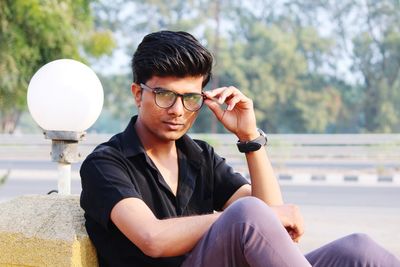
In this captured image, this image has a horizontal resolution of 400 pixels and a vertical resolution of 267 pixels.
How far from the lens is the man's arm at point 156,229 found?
182 centimetres

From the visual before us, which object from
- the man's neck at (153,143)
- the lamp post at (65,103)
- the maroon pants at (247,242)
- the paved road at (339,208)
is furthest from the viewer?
the paved road at (339,208)

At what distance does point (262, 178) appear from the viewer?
2193 millimetres

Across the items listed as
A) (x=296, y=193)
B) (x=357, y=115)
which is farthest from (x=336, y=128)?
(x=296, y=193)

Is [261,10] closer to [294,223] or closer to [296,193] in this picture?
[296,193]

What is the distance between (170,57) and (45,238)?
606mm

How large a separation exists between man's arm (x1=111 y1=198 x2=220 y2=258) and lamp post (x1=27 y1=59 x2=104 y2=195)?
3.59 ft

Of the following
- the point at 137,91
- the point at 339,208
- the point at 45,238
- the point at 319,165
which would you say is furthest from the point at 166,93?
the point at 319,165

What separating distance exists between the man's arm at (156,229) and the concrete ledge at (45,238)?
185 mm

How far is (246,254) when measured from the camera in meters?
1.76

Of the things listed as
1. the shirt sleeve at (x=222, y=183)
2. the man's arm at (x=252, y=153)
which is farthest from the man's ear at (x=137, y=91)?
the shirt sleeve at (x=222, y=183)

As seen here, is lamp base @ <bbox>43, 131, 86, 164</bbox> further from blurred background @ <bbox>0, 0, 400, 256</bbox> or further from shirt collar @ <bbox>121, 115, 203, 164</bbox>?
blurred background @ <bbox>0, 0, 400, 256</bbox>

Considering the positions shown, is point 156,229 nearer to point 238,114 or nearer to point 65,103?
point 238,114

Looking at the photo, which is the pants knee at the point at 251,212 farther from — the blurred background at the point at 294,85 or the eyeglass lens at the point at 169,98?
the blurred background at the point at 294,85

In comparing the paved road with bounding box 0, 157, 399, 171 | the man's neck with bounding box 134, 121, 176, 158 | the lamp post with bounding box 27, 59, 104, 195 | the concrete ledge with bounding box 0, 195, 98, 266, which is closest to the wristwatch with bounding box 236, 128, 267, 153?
the man's neck with bounding box 134, 121, 176, 158
